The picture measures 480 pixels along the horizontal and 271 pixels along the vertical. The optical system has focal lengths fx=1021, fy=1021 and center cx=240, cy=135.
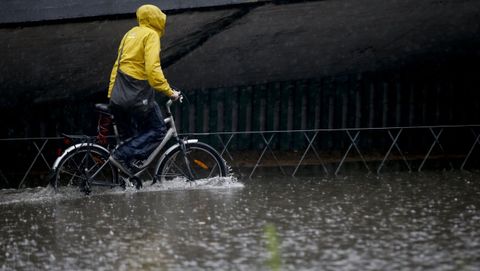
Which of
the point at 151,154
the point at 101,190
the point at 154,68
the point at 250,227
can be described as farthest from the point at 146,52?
the point at 250,227

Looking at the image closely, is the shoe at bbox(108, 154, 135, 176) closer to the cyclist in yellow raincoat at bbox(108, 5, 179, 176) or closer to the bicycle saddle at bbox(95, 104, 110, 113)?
the cyclist in yellow raincoat at bbox(108, 5, 179, 176)

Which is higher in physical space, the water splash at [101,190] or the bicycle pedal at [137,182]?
the bicycle pedal at [137,182]

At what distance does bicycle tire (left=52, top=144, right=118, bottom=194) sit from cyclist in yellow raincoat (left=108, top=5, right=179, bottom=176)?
18 cm

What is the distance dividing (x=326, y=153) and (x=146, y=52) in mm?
4994

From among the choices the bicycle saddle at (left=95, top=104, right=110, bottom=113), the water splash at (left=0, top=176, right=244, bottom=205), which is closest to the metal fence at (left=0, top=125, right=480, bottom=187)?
the water splash at (left=0, top=176, right=244, bottom=205)

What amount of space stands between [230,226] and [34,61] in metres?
5.84

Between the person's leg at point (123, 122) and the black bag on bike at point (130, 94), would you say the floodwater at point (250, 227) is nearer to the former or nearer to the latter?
the person's leg at point (123, 122)

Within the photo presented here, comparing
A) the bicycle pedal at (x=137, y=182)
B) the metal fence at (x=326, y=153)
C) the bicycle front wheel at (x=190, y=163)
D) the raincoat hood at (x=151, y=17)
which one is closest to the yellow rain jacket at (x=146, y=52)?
the raincoat hood at (x=151, y=17)

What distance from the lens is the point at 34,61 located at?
13.7 metres

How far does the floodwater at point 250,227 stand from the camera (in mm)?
7160

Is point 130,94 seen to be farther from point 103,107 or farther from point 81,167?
point 81,167

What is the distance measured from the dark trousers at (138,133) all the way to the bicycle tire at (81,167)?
231 millimetres

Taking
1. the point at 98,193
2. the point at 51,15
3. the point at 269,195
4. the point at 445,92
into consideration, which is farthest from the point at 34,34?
the point at 445,92

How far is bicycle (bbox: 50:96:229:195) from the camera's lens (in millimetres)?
11219
